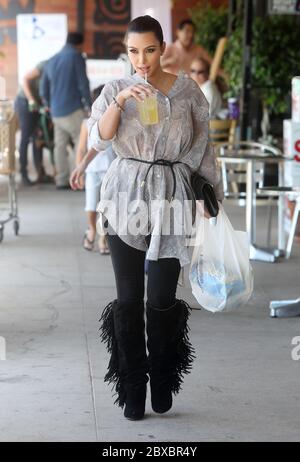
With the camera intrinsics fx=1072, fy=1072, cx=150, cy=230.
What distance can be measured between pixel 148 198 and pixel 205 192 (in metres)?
0.26

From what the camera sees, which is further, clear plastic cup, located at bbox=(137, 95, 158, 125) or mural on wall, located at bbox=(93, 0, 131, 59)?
mural on wall, located at bbox=(93, 0, 131, 59)

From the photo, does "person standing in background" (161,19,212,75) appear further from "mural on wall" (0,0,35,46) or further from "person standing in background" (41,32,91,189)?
"mural on wall" (0,0,35,46)

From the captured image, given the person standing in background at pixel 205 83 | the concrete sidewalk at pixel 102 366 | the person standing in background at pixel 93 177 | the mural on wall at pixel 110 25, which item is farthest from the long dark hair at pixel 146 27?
the mural on wall at pixel 110 25

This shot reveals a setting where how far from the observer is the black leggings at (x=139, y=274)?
15.1 ft

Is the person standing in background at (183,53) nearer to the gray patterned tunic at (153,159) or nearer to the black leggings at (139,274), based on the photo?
the gray patterned tunic at (153,159)

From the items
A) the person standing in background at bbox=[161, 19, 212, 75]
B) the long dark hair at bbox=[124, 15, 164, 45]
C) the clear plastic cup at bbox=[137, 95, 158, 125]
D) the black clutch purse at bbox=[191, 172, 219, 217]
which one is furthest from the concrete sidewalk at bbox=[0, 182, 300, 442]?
the person standing in background at bbox=[161, 19, 212, 75]

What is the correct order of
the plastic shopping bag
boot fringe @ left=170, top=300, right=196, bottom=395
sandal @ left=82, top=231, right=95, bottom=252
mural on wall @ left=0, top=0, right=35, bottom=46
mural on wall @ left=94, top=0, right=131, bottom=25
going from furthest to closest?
mural on wall @ left=94, top=0, right=131, bottom=25 < mural on wall @ left=0, top=0, right=35, bottom=46 < sandal @ left=82, top=231, right=95, bottom=252 < the plastic shopping bag < boot fringe @ left=170, top=300, right=196, bottom=395

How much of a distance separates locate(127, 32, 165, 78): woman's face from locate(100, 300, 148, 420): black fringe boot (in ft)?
3.34

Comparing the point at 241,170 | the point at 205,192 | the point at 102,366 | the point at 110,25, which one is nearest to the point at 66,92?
the point at 241,170

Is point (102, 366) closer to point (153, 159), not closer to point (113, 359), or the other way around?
point (113, 359)

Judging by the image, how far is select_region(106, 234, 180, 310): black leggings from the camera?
181 inches

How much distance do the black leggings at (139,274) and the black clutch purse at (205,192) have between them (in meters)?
0.29

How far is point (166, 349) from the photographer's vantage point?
4688mm
